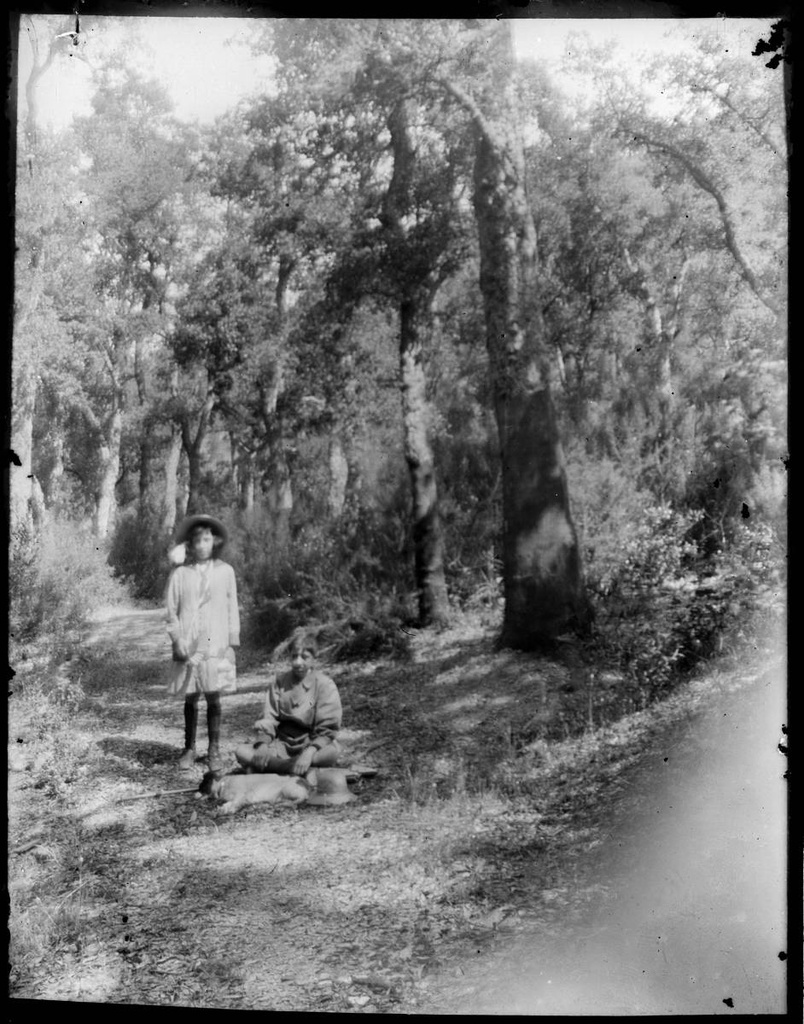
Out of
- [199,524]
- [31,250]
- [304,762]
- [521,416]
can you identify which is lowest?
[304,762]

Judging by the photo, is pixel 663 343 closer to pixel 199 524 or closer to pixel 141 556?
pixel 199 524

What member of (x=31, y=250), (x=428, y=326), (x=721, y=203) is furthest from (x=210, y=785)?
(x=721, y=203)

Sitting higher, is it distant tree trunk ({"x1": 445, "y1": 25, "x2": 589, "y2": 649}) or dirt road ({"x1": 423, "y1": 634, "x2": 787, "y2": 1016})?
distant tree trunk ({"x1": 445, "y1": 25, "x2": 589, "y2": 649})

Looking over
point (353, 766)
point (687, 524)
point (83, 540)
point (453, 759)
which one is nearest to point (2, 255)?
point (83, 540)

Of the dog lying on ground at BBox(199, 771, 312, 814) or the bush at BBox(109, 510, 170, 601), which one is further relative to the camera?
the bush at BBox(109, 510, 170, 601)

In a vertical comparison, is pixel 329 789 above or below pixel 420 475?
below

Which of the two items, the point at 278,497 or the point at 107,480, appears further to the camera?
the point at 107,480

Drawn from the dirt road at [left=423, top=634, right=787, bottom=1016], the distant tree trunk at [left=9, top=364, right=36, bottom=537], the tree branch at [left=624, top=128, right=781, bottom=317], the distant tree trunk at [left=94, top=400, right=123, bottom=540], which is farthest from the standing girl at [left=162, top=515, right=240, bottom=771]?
the tree branch at [left=624, top=128, right=781, bottom=317]

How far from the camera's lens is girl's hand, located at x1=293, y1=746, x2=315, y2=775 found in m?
3.22

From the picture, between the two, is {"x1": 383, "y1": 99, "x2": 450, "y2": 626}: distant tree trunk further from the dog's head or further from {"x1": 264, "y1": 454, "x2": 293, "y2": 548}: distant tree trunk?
the dog's head

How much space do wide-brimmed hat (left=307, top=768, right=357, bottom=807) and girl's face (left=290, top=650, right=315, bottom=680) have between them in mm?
371

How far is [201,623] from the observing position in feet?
11.0

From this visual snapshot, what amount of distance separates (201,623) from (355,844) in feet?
3.40

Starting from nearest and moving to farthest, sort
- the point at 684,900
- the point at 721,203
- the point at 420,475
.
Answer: the point at 684,900 → the point at 721,203 → the point at 420,475
